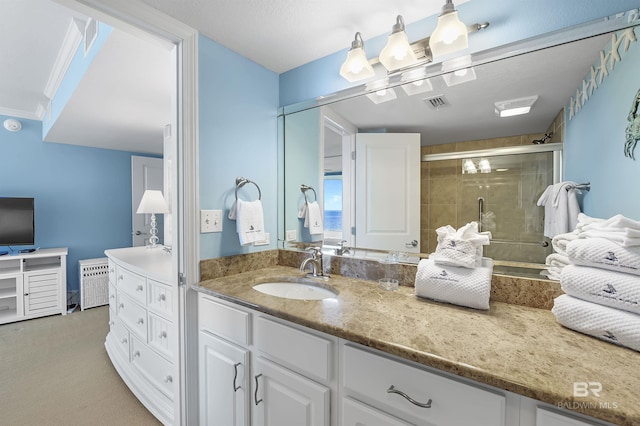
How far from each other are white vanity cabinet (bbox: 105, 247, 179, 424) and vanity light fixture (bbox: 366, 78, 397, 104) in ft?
4.70

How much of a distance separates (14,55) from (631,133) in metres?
→ 3.80

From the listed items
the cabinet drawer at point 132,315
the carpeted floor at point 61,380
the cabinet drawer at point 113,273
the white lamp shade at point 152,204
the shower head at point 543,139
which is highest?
the shower head at point 543,139

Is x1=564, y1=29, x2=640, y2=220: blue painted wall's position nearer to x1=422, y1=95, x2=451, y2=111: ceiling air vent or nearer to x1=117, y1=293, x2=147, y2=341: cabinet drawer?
x1=422, y1=95, x2=451, y2=111: ceiling air vent

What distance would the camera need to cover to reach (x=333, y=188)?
65.6 inches

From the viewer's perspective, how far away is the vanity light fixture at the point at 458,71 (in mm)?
1178

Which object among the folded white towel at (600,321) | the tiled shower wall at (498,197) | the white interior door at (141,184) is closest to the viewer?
the folded white towel at (600,321)

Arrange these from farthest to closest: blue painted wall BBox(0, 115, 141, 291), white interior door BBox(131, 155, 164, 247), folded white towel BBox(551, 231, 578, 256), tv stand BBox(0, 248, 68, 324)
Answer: white interior door BBox(131, 155, 164, 247), blue painted wall BBox(0, 115, 141, 291), tv stand BBox(0, 248, 68, 324), folded white towel BBox(551, 231, 578, 256)

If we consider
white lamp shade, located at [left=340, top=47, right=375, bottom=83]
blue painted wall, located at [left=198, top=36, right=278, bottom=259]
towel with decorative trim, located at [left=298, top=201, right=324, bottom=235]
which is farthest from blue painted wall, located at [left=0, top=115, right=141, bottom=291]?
white lamp shade, located at [left=340, top=47, right=375, bottom=83]

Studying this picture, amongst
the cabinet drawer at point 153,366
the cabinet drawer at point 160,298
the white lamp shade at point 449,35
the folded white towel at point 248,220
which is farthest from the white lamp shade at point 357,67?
the cabinet drawer at point 153,366

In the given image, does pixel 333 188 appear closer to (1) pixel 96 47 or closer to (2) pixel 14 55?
(1) pixel 96 47

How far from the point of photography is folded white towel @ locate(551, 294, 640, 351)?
706 mm

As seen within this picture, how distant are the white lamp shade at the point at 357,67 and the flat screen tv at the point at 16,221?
408 cm

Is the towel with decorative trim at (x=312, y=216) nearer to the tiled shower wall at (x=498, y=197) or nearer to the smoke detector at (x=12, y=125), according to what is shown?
the tiled shower wall at (x=498, y=197)

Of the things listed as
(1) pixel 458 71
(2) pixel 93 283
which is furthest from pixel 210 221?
(2) pixel 93 283
